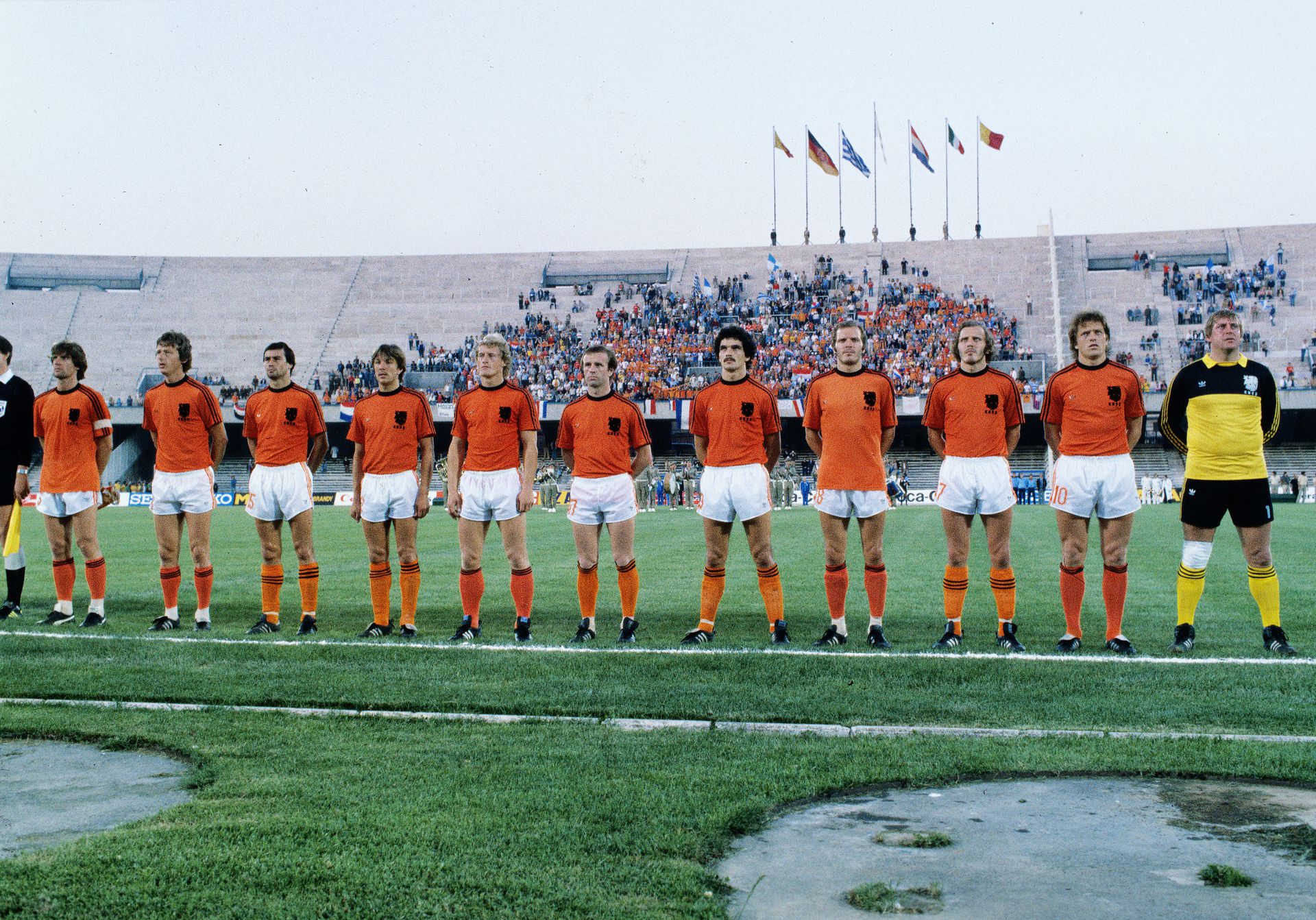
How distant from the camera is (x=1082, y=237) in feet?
192

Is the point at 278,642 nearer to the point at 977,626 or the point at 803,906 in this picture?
the point at 977,626

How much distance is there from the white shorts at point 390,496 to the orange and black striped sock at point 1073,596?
14.7ft

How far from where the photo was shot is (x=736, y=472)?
796 cm

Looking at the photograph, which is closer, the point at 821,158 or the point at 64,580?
the point at 64,580

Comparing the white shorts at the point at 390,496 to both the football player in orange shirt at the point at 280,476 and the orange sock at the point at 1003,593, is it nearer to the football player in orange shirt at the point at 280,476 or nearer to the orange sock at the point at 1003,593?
the football player in orange shirt at the point at 280,476

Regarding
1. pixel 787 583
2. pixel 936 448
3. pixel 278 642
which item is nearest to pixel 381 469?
pixel 278 642

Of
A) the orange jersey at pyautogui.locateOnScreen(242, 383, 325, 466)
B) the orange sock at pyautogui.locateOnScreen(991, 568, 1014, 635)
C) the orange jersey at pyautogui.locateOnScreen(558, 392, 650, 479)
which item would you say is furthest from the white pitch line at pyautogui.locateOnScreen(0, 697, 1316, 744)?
the orange jersey at pyautogui.locateOnScreen(242, 383, 325, 466)

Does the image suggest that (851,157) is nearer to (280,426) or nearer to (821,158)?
(821,158)

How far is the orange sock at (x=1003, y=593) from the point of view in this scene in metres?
7.57

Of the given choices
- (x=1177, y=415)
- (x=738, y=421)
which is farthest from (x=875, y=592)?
(x=1177, y=415)

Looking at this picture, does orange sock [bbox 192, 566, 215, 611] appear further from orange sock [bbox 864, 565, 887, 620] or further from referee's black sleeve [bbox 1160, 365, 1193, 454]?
referee's black sleeve [bbox 1160, 365, 1193, 454]

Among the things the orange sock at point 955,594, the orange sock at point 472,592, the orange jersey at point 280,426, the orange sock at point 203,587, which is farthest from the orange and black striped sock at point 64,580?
the orange sock at point 955,594

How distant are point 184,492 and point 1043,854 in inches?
280

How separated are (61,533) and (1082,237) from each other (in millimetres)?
57416
